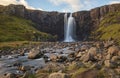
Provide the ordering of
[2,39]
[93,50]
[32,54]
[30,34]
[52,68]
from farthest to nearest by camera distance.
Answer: [30,34]
[2,39]
[32,54]
[93,50]
[52,68]

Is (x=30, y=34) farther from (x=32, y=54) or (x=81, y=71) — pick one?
(x=81, y=71)

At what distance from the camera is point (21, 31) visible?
197750 mm

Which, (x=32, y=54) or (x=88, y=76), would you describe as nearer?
(x=88, y=76)

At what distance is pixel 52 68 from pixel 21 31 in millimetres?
167392

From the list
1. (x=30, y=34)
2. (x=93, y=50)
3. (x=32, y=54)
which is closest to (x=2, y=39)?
(x=30, y=34)

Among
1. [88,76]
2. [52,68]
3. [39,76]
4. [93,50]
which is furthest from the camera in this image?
[93,50]

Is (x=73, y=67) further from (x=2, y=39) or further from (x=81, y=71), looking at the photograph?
(x=2, y=39)

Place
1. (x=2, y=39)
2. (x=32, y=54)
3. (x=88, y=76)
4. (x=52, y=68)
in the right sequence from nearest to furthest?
(x=88, y=76), (x=52, y=68), (x=32, y=54), (x=2, y=39)

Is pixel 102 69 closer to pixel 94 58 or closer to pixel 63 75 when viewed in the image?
pixel 63 75

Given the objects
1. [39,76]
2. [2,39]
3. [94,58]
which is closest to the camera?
[39,76]

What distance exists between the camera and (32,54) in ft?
212

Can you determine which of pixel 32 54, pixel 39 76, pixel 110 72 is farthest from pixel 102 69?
pixel 32 54

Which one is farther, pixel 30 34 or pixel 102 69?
pixel 30 34

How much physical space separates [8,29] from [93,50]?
5836 inches
